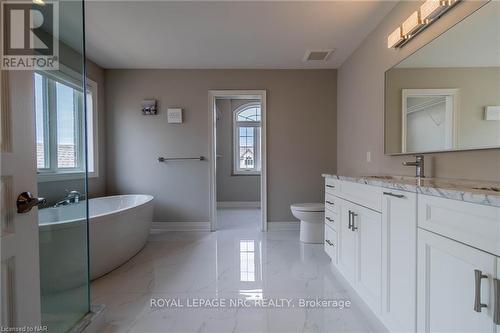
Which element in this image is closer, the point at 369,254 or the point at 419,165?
the point at 369,254

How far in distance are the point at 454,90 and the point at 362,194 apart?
2.65 ft

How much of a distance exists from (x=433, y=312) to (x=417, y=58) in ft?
5.47

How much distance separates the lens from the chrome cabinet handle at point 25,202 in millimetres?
845

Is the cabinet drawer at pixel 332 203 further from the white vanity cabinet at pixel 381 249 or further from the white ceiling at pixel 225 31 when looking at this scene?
the white ceiling at pixel 225 31

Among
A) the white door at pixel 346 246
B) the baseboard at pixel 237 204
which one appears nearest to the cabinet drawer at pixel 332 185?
the white door at pixel 346 246

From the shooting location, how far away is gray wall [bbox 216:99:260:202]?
5668 mm

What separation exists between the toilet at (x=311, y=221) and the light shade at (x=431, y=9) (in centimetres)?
198

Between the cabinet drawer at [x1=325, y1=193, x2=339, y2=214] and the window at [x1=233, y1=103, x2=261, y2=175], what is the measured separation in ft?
11.4

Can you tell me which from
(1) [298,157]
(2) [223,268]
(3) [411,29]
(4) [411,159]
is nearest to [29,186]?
(2) [223,268]

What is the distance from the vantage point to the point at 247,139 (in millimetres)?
5832

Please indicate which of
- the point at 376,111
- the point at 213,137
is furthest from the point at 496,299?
the point at 213,137

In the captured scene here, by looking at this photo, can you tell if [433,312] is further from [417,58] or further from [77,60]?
[77,60]

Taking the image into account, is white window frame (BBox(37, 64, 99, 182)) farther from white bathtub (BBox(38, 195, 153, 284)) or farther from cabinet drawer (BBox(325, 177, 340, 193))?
cabinet drawer (BBox(325, 177, 340, 193))

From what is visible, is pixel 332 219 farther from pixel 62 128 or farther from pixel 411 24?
pixel 62 128
